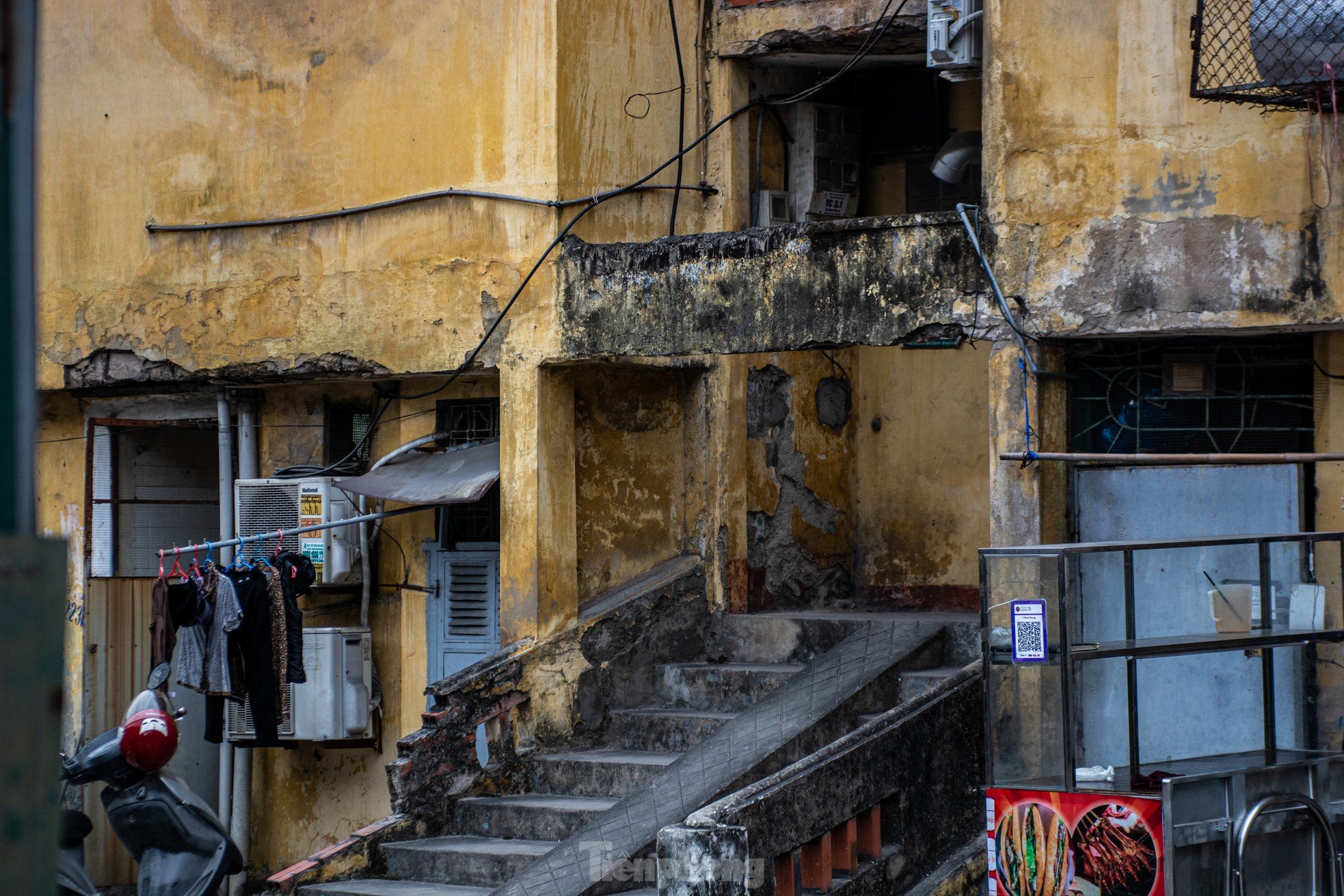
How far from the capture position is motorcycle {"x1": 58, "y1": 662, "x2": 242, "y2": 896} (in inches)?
269

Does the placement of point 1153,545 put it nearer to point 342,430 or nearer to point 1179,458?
point 1179,458

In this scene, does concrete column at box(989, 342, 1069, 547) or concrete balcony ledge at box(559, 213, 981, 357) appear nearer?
concrete column at box(989, 342, 1069, 547)

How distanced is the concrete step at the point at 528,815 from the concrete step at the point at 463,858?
0.20 ft

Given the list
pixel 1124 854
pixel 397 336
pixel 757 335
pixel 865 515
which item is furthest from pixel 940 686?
pixel 397 336

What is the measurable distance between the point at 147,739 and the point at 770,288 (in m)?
4.48

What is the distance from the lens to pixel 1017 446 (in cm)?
888

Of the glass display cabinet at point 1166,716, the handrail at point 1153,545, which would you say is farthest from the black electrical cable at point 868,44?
the glass display cabinet at point 1166,716

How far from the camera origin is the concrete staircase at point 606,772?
924 cm

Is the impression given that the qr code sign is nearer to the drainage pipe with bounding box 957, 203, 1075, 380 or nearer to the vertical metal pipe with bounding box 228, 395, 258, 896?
the drainage pipe with bounding box 957, 203, 1075, 380

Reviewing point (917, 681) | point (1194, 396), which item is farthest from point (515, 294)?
point (1194, 396)

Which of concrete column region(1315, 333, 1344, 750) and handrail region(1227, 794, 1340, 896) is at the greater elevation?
concrete column region(1315, 333, 1344, 750)

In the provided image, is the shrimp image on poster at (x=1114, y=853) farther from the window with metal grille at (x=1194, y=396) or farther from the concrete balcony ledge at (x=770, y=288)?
the concrete balcony ledge at (x=770, y=288)

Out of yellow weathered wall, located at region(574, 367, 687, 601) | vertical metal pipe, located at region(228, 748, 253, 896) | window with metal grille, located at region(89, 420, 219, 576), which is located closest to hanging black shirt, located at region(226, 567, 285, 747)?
vertical metal pipe, located at region(228, 748, 253, 896)

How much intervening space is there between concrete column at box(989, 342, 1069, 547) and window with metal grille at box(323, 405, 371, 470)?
17.0 ft
